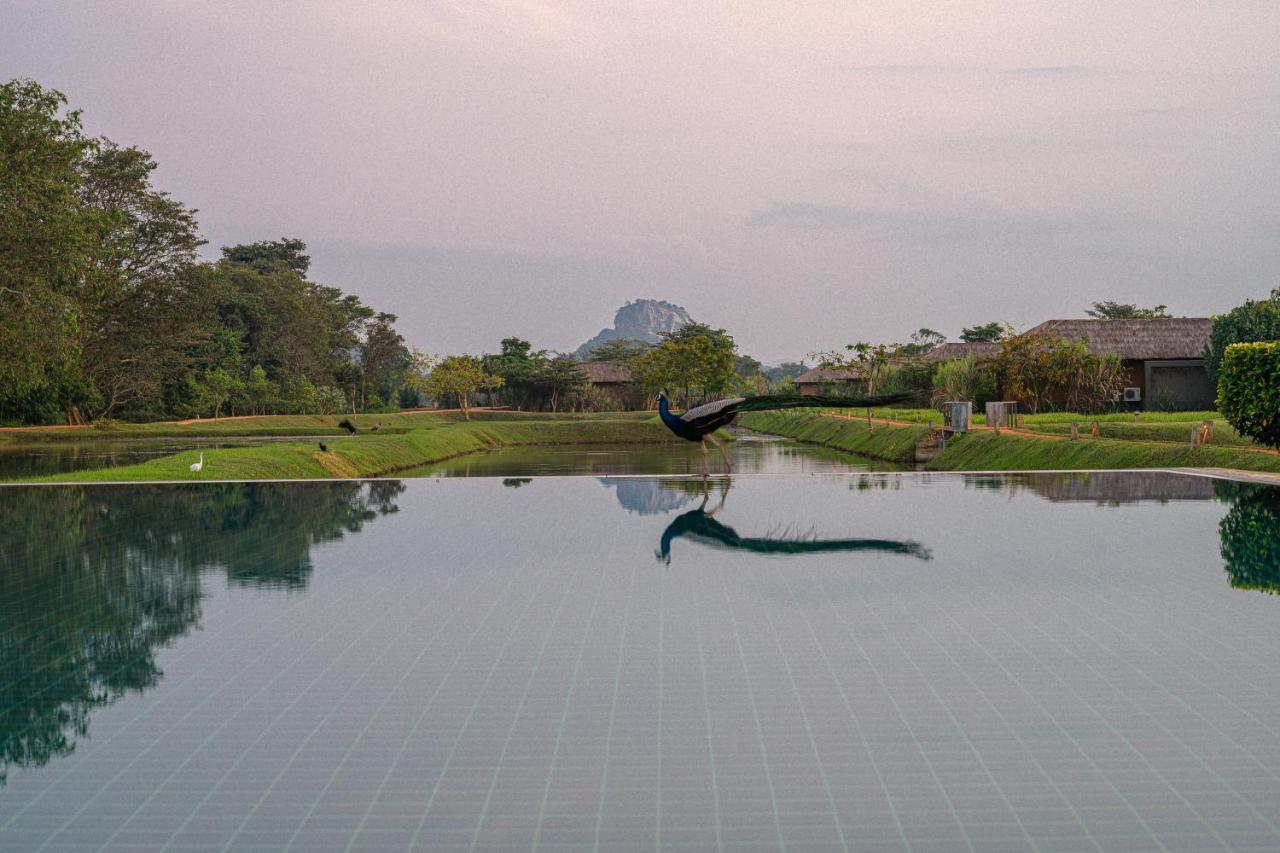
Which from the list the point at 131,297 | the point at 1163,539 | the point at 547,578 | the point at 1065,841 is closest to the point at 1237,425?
the point at 1163,539

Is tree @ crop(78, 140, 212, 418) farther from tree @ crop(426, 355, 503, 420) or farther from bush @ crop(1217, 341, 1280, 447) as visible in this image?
bush @ crop(1217, 341, 1280, 447)

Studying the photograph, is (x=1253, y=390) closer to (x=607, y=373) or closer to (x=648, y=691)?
(x=648, y=691)

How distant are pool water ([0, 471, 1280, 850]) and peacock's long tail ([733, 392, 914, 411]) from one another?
221 centimetres

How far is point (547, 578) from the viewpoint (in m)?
7.43

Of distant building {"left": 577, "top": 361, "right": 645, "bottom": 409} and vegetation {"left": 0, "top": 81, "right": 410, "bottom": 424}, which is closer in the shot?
vegetation {"left": 0, "top": 81, "right": 410, "bottom": 424}

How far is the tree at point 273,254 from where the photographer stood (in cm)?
7231

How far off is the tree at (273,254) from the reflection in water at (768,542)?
2575 inches

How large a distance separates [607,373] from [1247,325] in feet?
135

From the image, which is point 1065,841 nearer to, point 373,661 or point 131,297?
point 373,661

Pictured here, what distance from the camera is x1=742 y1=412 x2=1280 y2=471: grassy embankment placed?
53.3 ft

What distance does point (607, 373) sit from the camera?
2643 inches

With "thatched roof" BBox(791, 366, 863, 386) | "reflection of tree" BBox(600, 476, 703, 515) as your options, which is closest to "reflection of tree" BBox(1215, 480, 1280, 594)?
"reflection of tree" BBox(600, 476, 703, 515)

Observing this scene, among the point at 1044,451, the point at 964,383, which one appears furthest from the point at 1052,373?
the point at 1044,451

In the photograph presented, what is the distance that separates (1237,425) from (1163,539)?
32.9 feet
